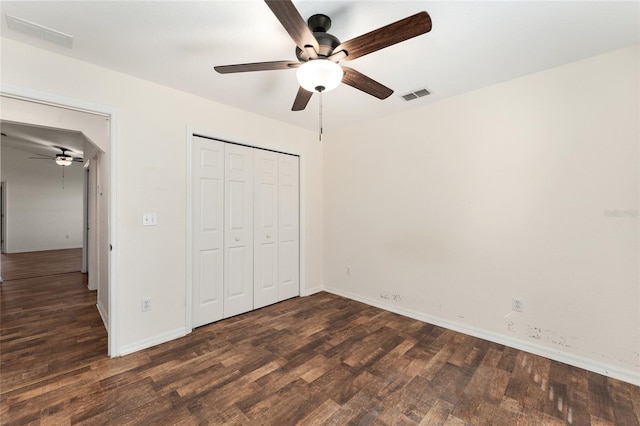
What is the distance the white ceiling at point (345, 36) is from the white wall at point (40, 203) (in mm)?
8110

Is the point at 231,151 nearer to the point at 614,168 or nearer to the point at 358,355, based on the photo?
the point at 358,355

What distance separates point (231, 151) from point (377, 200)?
1.94m

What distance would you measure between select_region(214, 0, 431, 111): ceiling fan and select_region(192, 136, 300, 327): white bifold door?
1579mm

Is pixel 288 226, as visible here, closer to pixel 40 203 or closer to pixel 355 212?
pixel 355 212

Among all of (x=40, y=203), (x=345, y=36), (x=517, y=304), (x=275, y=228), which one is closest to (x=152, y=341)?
(x=275, y=228)

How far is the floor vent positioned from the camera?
67.5 inches

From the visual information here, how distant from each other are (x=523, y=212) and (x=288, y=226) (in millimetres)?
2704

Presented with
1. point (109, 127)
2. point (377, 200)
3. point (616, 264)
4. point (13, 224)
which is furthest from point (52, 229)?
point (616, 264)

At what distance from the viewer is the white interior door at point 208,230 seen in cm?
289

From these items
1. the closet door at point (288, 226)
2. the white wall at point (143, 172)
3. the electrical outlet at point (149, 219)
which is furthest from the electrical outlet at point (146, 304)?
the closet door at point (288, 226)

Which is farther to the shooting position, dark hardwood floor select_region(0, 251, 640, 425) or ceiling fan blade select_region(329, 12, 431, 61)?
dark hardwood floor select_region(0, 251, 640, 425)

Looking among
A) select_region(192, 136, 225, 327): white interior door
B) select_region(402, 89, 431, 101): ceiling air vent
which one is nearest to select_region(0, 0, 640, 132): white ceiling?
select_region(402, 89, 431, 101): ceiling air vent

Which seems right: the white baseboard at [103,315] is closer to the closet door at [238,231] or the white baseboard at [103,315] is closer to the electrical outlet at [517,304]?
the closet door at [238,231]

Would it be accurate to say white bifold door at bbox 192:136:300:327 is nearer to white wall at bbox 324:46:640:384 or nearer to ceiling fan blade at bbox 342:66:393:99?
white wall at bbox 324:46:640:384
